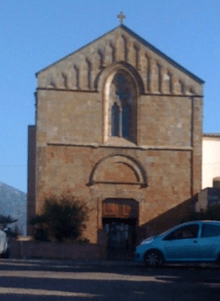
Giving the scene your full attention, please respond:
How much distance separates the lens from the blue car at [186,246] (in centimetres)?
2208

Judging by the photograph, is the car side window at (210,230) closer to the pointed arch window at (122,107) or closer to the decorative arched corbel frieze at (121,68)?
the pointed arch window at (122,107)

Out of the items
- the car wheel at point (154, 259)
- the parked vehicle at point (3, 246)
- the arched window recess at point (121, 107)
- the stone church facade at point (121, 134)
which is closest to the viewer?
the car wheel at point (154, 259)

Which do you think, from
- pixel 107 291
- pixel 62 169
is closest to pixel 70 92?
pixel 62 169

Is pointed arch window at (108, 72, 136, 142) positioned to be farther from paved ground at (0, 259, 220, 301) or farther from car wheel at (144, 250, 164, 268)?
paved ground at (0, 259, 220, 301)

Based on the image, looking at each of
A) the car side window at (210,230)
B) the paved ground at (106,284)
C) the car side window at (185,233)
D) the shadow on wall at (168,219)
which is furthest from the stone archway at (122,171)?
the paved ground at (106,284)

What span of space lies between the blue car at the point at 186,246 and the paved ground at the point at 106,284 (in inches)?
39.8

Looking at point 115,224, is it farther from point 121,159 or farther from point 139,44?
point 139,44

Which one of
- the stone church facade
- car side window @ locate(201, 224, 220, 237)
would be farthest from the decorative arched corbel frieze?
car side window @ locate(201, 224, 220, 237)

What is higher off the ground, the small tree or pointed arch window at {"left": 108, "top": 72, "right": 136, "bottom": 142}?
pointed arch window at {"left": 108, "top": 72, "right": 136, "bottom": 142}

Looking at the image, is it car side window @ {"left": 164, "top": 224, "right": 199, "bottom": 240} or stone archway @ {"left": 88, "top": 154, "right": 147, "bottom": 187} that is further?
stone archway @ {"left": 88, "top": 154, "right": 147, "bottom": 187}

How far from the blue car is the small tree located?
45.2 feet

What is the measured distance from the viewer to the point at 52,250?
32.1 metres

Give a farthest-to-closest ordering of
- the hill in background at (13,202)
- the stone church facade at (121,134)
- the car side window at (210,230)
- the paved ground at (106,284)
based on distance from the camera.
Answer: the hill in background at (13,202) → the stone church facade at (121,134) → the car side window at (210,230) → the paved ground at (106,284)

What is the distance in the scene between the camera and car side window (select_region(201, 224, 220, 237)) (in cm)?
2222
